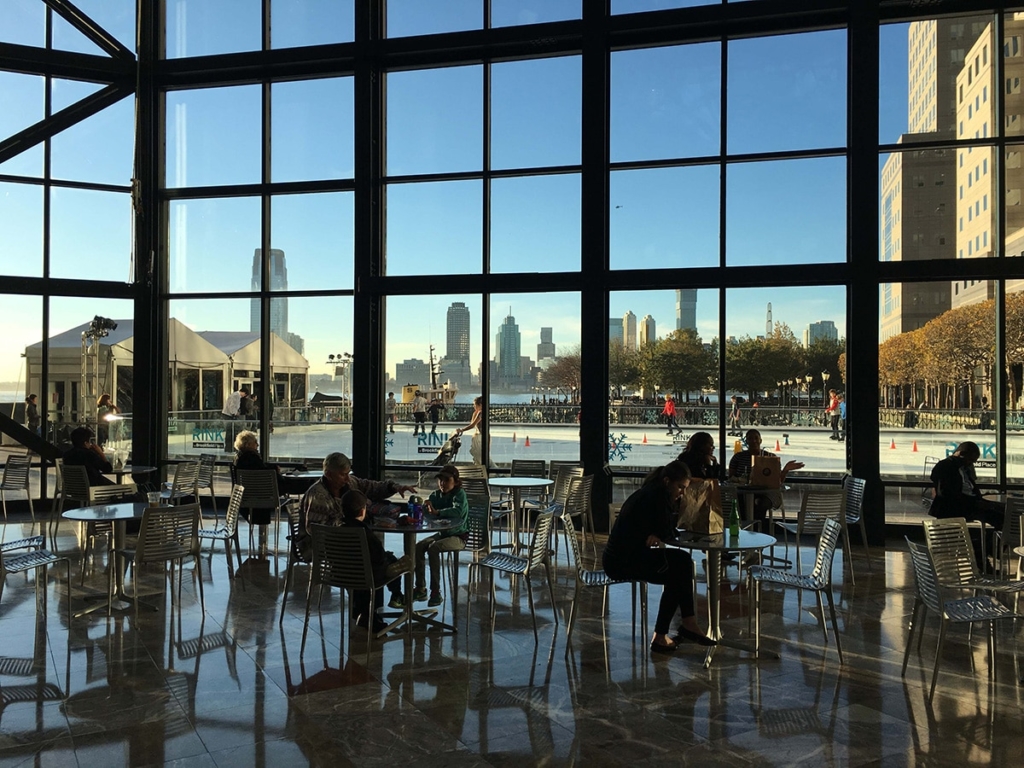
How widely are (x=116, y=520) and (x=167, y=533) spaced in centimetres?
70

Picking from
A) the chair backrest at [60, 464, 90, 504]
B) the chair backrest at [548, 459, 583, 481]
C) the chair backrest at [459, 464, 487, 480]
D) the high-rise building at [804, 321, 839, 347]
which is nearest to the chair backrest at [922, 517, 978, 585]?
the chair backrest at [459, 464, 487, 480]

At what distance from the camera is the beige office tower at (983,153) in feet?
32.0

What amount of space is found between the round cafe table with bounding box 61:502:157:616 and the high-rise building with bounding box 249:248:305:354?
5314 mm

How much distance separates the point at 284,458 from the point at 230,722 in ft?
26.5

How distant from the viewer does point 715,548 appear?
5336mm

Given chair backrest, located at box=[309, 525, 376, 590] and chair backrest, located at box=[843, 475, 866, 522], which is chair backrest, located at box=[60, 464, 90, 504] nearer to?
chair backrest, located at box=[309, 525, 376, 590]

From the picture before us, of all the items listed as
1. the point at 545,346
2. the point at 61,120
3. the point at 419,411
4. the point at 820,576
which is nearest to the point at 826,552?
the point at 820,576

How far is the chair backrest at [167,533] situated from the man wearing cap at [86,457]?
3384 millimetres

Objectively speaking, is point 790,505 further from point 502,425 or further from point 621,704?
point 621,704

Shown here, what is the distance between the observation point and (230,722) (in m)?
4.36

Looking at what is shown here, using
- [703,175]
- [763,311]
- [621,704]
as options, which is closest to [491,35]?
[703,175]

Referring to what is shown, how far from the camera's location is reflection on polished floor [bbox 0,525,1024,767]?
13.2 ft

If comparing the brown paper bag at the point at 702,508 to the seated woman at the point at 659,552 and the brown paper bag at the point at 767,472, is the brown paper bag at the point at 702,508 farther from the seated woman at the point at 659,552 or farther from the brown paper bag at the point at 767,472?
the brown paper bag at the point at 767,472

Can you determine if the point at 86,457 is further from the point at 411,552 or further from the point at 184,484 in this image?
the point at 411,552
